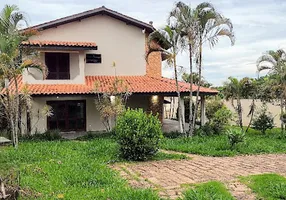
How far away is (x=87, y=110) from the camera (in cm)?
1989

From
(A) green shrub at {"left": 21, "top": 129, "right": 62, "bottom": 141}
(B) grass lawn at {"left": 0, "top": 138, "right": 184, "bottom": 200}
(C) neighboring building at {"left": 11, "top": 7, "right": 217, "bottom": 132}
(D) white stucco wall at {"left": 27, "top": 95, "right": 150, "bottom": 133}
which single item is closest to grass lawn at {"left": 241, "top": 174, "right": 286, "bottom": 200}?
(B) grass lawn at {"left": 0, "top": 138, "right": 184, "bottom": 200}

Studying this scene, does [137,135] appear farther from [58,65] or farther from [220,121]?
[58,65]

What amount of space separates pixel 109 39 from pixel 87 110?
465 centimetres

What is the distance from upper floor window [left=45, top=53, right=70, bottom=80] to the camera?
19.5 m

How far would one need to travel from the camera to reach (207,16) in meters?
15.0

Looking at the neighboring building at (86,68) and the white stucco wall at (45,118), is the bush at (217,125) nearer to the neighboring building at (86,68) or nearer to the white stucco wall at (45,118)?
the neighboring building at (86,68)

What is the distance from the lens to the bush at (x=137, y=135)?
10.7 meters

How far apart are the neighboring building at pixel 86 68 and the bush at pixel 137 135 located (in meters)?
6.84

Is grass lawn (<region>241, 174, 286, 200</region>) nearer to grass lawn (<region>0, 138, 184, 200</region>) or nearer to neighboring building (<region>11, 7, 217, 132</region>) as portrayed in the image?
grass lawn (<region>0, 138, 184, 200</region>)

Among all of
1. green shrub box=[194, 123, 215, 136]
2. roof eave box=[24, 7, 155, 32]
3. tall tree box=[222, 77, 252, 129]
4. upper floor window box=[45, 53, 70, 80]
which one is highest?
roof eave box=[24, 7, 155, 32]

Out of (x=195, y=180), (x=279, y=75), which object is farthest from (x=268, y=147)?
(x=195, y=180)

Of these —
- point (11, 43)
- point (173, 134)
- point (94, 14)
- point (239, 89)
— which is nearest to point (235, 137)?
point (173, 134)

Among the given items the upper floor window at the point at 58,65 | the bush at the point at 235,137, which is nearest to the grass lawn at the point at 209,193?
the bush at the point at 235,137

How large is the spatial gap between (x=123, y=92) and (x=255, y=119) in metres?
8.12
